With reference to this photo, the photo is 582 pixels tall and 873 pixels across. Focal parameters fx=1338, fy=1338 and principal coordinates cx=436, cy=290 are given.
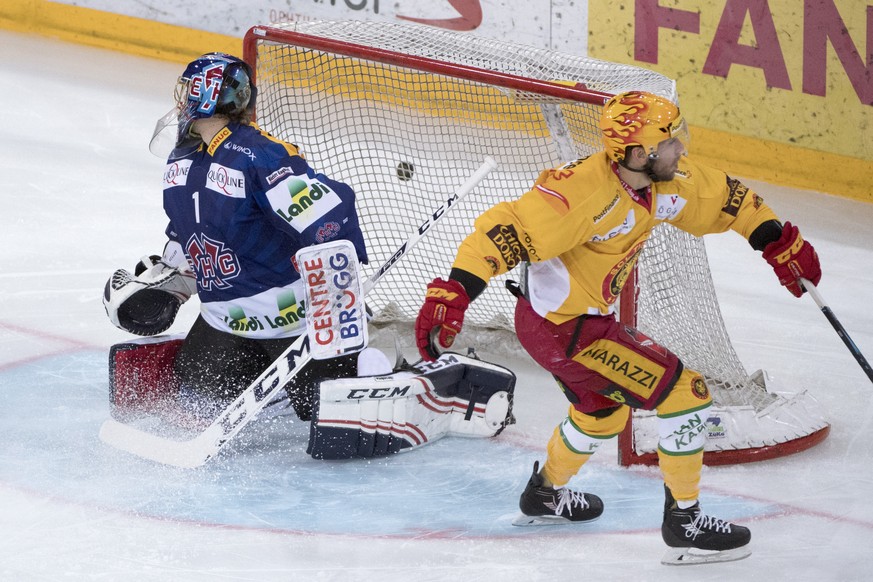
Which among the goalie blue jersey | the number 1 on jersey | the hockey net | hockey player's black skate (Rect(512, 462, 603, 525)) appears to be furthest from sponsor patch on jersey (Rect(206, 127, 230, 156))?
hockey player's black skate (Rect(512, 462, 603, 525))

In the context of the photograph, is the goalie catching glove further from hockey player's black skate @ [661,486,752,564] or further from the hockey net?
hockey player's black skate @ [661,486,752,564]

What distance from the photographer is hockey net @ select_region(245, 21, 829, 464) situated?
359cm

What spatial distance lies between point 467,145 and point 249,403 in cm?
149

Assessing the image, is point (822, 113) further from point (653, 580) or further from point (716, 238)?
point (653, 580)

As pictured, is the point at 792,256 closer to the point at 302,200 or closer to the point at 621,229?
the point at 621,229

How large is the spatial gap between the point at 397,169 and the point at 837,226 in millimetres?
2247

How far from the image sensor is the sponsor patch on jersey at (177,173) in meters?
3.37

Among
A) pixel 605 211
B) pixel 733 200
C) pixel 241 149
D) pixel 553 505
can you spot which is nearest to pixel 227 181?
pixel 241 149

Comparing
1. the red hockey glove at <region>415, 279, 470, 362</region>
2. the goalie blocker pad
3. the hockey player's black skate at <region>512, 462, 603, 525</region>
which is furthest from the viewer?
the goalie blocker pad

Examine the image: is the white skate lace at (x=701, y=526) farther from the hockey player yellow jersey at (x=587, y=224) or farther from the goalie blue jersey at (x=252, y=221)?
the goalie blue jersey at (x=252, y=221)

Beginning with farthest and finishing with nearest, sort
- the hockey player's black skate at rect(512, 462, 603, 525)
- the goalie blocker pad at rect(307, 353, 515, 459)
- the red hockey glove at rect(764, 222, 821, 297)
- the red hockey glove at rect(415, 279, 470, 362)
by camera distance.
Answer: the goalie blocker pad at rect(307, 353, 515, 459)
the hockey player's black skate at rect(512, 462, 603, 525)
the red hockey glove at rect(764, 222, 821, 297)
the red hockey glove at rect(415, 279, 470, 362)

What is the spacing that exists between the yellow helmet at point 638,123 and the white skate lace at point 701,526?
0.80m

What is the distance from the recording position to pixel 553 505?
3.12 m

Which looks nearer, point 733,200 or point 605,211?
point 605,211
